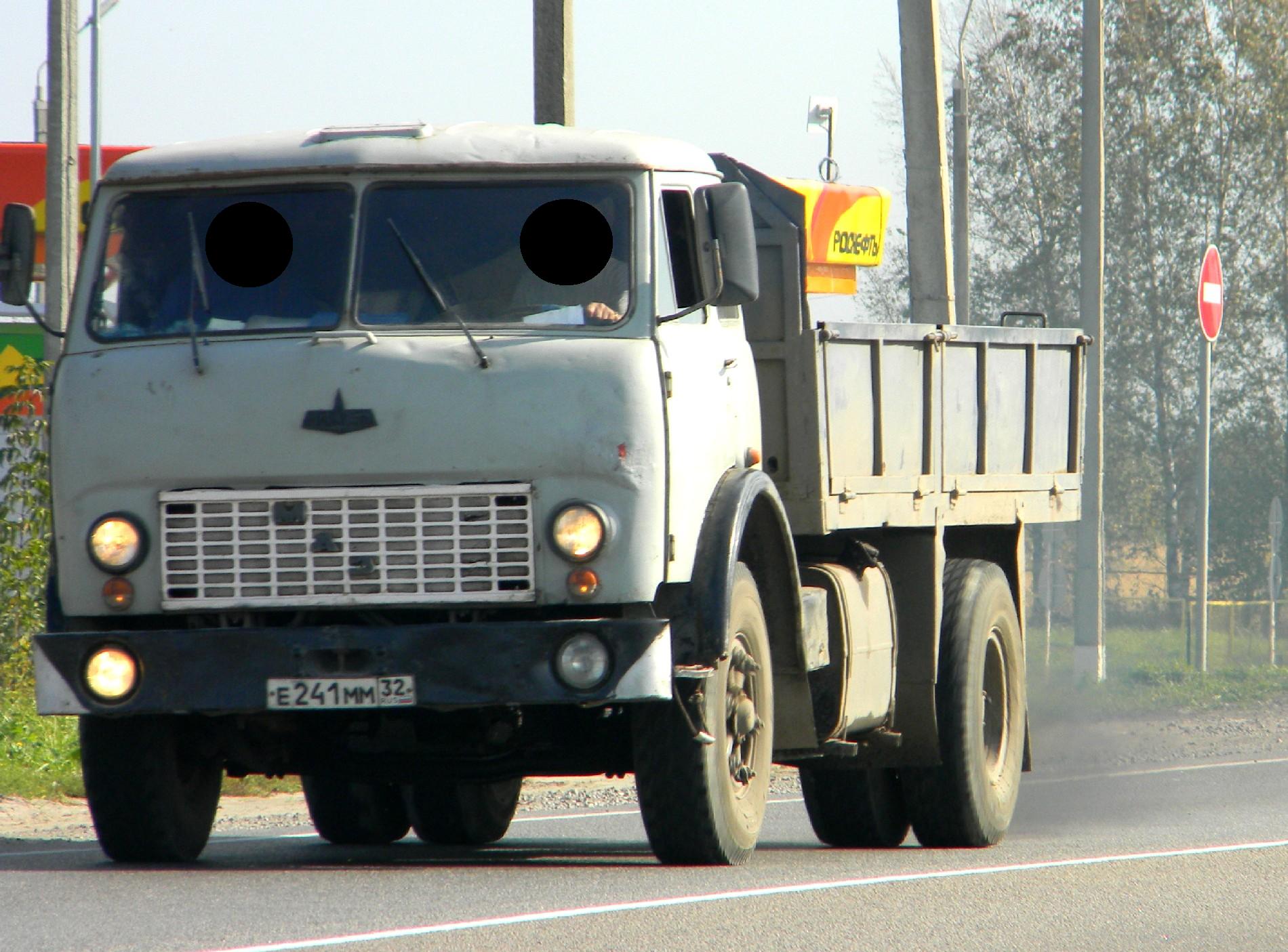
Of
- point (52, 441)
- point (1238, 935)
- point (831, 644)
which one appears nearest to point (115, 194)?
point (52, 441)

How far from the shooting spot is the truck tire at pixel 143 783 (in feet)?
26.0

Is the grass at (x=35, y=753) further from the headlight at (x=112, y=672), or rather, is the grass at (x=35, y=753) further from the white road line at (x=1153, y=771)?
the white road line at (x=1153, y=771)

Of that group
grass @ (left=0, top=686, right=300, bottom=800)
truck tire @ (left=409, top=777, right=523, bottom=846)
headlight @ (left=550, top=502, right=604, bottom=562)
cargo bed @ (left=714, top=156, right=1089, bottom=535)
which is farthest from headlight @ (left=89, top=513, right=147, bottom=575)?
grass @ (left=0, top=686, right=300, bottom=800)

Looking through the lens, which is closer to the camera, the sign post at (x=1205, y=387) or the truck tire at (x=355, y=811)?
the truck tire at (x=355, y=811)

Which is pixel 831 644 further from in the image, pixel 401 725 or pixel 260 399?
pixel 260 399

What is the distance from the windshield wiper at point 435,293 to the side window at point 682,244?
83 cm

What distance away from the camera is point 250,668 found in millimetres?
7340

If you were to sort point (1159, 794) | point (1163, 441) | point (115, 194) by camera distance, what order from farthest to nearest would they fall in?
point (1163, 441), point (1159, 794), point (115, 194)

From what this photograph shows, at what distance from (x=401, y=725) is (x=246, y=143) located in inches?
83.7

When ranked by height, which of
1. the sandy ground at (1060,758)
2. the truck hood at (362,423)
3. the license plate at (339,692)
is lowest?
the sandy ground at (1060,758)

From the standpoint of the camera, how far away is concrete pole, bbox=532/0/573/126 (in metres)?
14.1

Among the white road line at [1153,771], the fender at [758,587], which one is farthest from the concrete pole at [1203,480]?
the fender at [758,587]

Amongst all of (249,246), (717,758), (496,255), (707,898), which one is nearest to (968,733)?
(717,758)

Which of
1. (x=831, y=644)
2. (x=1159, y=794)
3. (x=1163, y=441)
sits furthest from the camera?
(x=1163, y=441)
